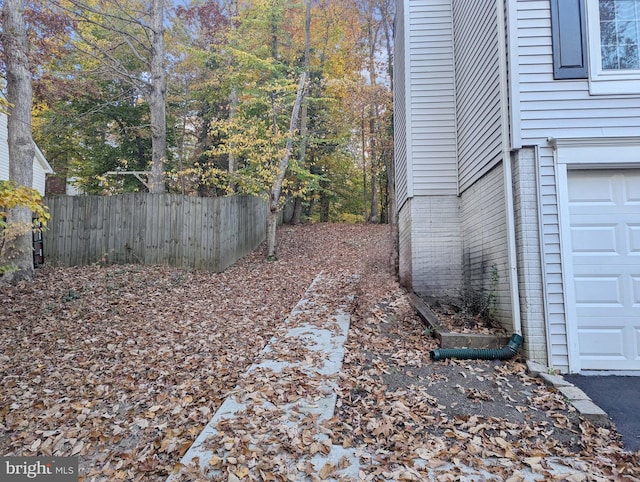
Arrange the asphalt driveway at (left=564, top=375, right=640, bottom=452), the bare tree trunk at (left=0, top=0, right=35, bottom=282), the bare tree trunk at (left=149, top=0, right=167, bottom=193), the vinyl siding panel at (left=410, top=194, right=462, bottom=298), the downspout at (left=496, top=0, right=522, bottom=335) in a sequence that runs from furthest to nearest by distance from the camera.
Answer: the bare tree trunk at (left=149, top=0, right=167, bottom=193) → the bare tree trunk at (left=0, top=0, right=35, bottom=282) → the vinyl siding panel at (left=410, top=194, right=462, bottom=298) → the downspout at (left=496, top=0, right=522, bottom=335) → the asphalt driveway at (left=564, top=375, right=640, bottom=452)

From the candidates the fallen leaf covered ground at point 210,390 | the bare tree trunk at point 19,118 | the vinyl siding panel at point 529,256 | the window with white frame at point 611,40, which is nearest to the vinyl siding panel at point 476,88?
the vinyl siding panel at point 529,256

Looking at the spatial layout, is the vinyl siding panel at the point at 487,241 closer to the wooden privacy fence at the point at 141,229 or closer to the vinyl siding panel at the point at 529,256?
the vinyl siding panel at the point at 529,256

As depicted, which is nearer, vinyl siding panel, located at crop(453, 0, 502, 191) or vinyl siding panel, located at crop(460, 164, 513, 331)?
vinyl siding panel, located at crop(460, 164, 513, 331)

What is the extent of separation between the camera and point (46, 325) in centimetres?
539

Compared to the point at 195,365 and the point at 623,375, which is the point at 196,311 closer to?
the point at 195,365

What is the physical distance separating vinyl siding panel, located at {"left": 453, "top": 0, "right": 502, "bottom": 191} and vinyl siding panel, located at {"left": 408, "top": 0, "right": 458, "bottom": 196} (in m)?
0.20

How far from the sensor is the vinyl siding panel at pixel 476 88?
183 inches

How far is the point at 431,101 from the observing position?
21.7 feet

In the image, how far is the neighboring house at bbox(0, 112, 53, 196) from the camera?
13.1 meters

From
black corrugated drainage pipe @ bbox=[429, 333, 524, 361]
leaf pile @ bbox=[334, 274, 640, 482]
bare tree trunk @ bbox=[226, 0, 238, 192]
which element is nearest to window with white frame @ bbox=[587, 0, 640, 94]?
black corrugated drainage pipe @ bbox=[429, 333, 524, 361]

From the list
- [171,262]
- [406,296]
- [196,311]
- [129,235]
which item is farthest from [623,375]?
[129,235]

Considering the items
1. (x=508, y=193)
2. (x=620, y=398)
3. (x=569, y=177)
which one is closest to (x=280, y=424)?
(x=620, y=398)

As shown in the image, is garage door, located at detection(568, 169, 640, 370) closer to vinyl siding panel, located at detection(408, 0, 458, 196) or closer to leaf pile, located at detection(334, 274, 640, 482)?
leaf pile, located at detection(334, 274, 640, 482)

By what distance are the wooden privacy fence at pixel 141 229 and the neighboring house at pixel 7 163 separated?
190 inches
